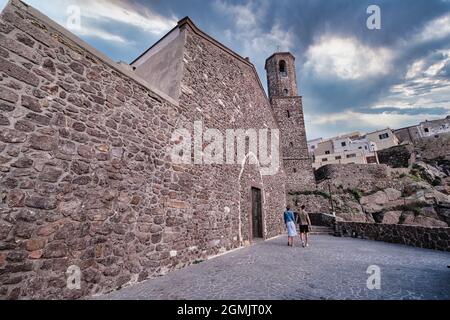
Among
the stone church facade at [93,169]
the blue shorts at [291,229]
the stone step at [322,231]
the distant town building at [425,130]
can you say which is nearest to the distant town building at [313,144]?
the distant town building at [425,130]

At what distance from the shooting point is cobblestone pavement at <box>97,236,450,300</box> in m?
2.90

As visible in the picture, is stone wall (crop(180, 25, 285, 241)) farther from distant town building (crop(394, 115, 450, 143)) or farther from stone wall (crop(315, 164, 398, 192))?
distant town building (crop(394, 115, 450, 143))

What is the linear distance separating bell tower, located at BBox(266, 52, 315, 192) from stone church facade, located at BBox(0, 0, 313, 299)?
1646cm

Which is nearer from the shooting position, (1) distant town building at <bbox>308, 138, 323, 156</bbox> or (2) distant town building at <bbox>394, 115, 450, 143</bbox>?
(2) distant town building at <bbox>394, 115, 450, 143</bbox>

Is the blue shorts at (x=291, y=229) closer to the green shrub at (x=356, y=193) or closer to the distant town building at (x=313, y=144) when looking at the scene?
the green shrub at (x=356, y=193)

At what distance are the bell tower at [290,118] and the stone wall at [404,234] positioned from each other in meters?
10.4

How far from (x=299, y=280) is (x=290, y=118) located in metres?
21.2

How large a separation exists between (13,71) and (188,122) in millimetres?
3490

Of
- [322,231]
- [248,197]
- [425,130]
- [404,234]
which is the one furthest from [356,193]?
[425,130]

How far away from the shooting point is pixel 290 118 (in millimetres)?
22594

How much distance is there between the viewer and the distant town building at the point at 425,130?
37469 mm

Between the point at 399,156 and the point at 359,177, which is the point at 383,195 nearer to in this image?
the point at 359,177

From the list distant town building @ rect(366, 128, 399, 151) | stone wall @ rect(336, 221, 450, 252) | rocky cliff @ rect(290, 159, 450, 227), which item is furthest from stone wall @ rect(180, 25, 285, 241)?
distant town building @ rect(366, 128, 399, 151)

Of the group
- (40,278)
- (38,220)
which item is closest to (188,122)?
(38,220)
